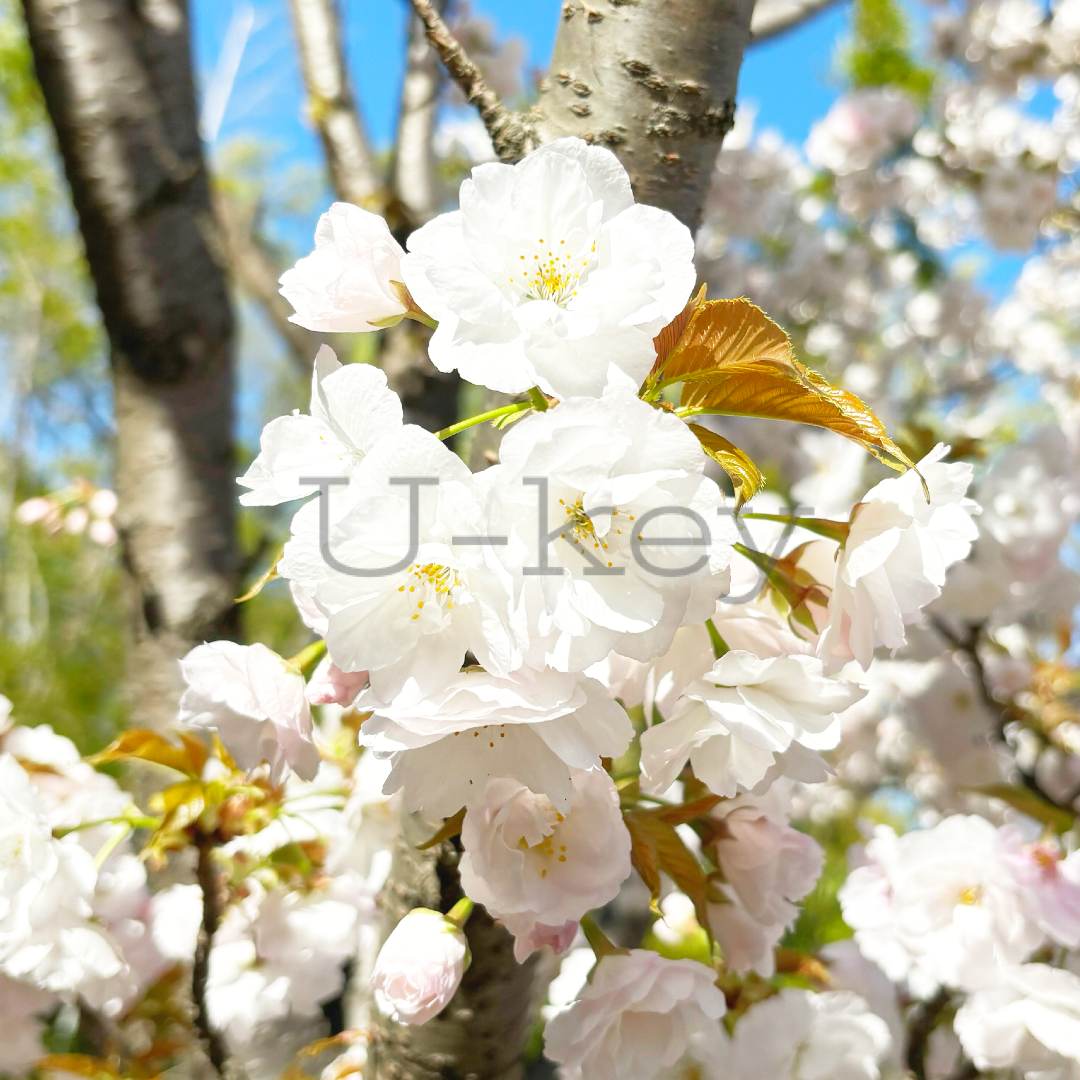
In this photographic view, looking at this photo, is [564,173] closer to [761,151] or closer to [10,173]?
[761,151]

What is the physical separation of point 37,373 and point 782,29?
951cm

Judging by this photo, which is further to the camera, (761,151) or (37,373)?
(37,373)

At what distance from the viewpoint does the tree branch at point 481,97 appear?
57cm

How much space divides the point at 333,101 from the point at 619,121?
46.3 inches

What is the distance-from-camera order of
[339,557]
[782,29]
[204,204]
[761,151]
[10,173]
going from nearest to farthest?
[339,557], [204,204], [782,29], [761,151], [10,173]

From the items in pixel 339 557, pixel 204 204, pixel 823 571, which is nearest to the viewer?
pixel 339 557

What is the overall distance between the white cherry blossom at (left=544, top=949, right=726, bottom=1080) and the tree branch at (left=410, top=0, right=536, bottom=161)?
0.52 metres

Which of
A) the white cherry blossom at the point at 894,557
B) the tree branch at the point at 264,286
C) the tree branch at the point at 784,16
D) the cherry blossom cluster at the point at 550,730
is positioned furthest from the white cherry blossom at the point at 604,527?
the tree branch at the point at 784,16

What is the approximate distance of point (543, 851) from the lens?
46 centimetres

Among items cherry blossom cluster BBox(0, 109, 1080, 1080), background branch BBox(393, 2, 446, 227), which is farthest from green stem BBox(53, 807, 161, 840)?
background branch BBox(393, 2, 446, 227)

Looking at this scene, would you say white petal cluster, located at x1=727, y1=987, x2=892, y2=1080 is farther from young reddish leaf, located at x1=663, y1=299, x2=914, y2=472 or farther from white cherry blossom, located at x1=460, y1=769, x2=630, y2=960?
young reddish leaf, located at x1=663, y1=299, x2=914, y2=472

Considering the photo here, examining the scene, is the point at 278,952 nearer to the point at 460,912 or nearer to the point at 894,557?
the point at 460,912

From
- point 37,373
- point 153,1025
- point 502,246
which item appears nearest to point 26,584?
point 37,373

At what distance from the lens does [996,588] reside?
1149 millimetres
